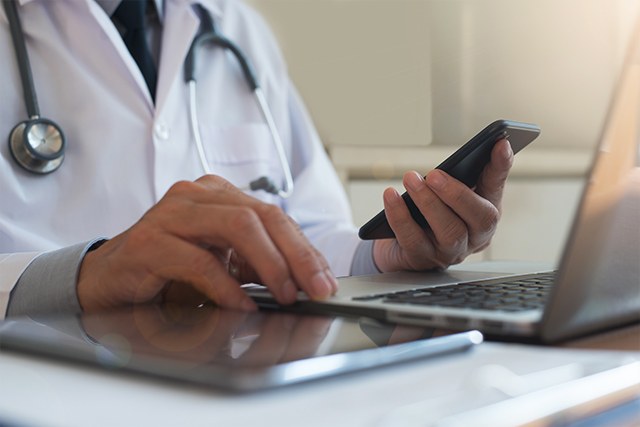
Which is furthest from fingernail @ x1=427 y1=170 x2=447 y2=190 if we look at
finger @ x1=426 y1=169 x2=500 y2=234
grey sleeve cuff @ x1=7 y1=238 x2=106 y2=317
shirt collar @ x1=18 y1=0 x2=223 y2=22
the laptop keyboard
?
shirt collar @ x1=18 y1=0 x2=223 y2=22

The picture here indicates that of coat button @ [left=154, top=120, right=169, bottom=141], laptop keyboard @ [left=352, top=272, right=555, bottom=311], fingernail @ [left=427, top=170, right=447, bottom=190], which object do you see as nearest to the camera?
laptop keyboard @ [left=352, top=272, right=555, bottom=311]

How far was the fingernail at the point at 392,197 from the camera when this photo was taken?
1.80 feet

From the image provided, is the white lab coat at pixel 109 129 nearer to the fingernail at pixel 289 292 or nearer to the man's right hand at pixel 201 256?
the man's right hand at pixel 201 256

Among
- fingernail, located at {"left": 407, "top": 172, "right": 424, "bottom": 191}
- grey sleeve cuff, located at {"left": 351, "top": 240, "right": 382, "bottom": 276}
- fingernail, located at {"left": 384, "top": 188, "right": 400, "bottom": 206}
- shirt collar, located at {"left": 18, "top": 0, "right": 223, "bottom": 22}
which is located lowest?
grey sleeve cuff, located at {"left": 351, "top": 240, "right": 382, "bottom": 276}

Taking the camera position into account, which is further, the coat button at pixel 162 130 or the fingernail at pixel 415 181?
the coat button at pixel 162 130

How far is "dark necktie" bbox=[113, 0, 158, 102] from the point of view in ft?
2.91

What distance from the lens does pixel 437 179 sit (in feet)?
1.65

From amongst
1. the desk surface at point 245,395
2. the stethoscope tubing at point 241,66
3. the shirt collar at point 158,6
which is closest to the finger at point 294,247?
the desk surface at point 245,395

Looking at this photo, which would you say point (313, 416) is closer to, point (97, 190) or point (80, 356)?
point (80, 356)

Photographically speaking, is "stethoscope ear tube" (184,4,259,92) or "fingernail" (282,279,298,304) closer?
"fingernail" (282,279,298,304)

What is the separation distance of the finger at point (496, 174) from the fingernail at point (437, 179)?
0.05 metres

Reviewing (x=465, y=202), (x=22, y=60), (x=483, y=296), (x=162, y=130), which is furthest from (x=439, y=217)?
(x=22, y=60)

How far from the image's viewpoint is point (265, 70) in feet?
3.59

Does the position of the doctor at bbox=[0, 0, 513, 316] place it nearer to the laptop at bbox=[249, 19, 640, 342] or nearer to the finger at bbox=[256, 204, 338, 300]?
the finger at bbox=[256, 204, 338, 300]
